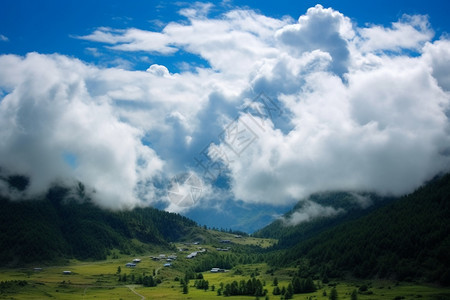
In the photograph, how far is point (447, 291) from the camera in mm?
185375

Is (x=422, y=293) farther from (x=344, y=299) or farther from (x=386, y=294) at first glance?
(x=344, y=299)

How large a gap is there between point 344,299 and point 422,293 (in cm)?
3578

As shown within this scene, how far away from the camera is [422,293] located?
7338 inches

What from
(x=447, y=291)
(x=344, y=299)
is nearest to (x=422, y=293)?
(x=447, y=291)

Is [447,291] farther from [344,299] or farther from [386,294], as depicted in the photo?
[344,299]

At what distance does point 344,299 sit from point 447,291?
47.1 m

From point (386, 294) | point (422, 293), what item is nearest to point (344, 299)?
point (386, 294)

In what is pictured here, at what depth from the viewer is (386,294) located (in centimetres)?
19625

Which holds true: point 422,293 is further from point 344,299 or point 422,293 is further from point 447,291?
point 344,299

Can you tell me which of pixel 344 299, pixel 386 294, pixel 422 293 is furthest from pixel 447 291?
pixel 344 299

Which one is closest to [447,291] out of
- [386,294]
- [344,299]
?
[386,294]

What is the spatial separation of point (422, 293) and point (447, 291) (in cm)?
1134

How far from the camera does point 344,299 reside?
634ft
